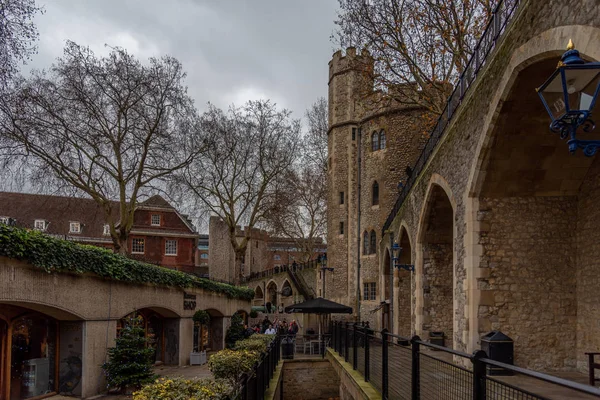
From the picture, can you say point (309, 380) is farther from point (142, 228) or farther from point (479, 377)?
point (142, 228)

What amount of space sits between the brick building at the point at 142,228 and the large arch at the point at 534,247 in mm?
32146

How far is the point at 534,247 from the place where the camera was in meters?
10.4

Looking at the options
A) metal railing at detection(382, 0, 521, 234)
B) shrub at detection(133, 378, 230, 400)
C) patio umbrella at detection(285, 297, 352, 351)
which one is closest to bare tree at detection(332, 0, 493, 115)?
metal railing at detection(382, 0, 521, 234)

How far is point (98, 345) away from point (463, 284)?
342 inches

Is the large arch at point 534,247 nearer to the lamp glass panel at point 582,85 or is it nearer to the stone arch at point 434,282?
the stone arch at point 434,282

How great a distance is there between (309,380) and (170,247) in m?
27.5

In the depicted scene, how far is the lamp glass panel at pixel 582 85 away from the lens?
4.36m

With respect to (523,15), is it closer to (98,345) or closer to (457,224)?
(457,224)

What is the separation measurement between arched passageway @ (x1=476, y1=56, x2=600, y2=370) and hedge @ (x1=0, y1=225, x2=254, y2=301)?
8.68 meters

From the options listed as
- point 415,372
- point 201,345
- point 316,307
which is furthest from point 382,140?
point 415,372

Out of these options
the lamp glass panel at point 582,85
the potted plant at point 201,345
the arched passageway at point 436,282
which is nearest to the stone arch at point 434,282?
the arched passageway at point 436,282

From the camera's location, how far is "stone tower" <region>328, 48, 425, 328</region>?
1035 inches

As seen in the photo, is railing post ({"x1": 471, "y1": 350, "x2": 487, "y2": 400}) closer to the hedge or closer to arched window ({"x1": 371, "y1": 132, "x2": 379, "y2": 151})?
the hedge

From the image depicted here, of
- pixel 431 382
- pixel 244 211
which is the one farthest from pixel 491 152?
pixel 244 211
